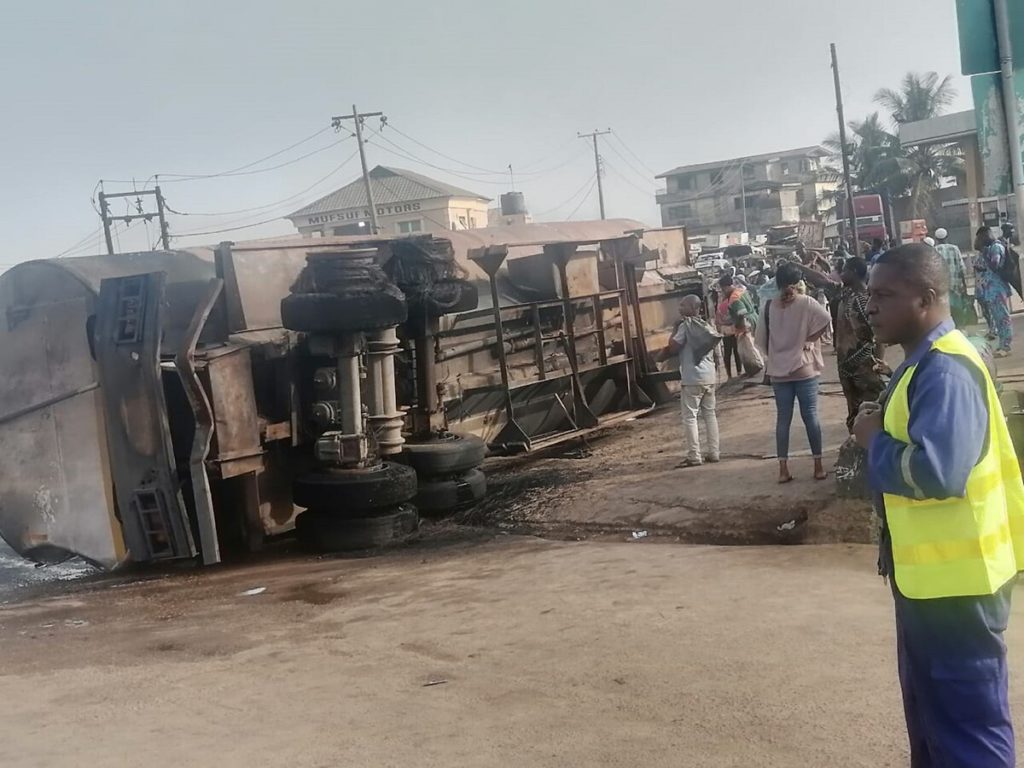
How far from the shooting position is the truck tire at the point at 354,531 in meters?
6.98

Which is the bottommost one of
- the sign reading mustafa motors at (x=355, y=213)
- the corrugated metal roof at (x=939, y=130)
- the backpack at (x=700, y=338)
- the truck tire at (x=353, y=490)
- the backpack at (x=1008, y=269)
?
the truck tire at (x=353, y=490)

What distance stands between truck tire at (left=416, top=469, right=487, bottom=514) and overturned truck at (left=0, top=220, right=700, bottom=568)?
0.04 feet

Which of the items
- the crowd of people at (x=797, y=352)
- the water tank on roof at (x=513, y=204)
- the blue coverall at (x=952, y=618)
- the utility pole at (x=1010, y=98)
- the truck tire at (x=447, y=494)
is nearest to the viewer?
the blue coverall at (x=952, y=618)

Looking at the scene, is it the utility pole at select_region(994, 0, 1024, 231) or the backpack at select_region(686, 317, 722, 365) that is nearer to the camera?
the utility pole at select_region(994, 0, 1024, 231)

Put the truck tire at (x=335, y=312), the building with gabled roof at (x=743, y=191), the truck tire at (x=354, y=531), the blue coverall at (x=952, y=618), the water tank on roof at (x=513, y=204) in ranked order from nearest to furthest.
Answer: the blue coverall at (x=952, y=618)
the truck tire at (x=335, y=312)
the truck tire at (x=354, y=531)
the water tank on roof at (x=513, y=204)
the building with gabled roof at (x=743, y=191)

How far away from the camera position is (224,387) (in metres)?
6.62

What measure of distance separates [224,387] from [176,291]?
1084mm

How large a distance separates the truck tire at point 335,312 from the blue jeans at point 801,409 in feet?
9.37

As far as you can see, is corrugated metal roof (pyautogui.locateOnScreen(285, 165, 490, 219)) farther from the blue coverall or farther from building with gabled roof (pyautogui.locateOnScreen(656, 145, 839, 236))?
the blue coverall

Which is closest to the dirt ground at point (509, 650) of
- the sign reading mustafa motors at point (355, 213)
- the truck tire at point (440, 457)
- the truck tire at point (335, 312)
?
the truck tire at point (440, 457)

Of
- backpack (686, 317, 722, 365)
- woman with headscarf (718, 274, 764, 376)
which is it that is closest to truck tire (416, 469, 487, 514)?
backpack (686, 317, 722, 365)

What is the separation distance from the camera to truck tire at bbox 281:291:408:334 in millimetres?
6793

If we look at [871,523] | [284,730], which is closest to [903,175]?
[871,523]

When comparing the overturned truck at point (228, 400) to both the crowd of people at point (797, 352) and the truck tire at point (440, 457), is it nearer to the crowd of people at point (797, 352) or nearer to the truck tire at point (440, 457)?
Result: the truck tire at point (440, 457)
